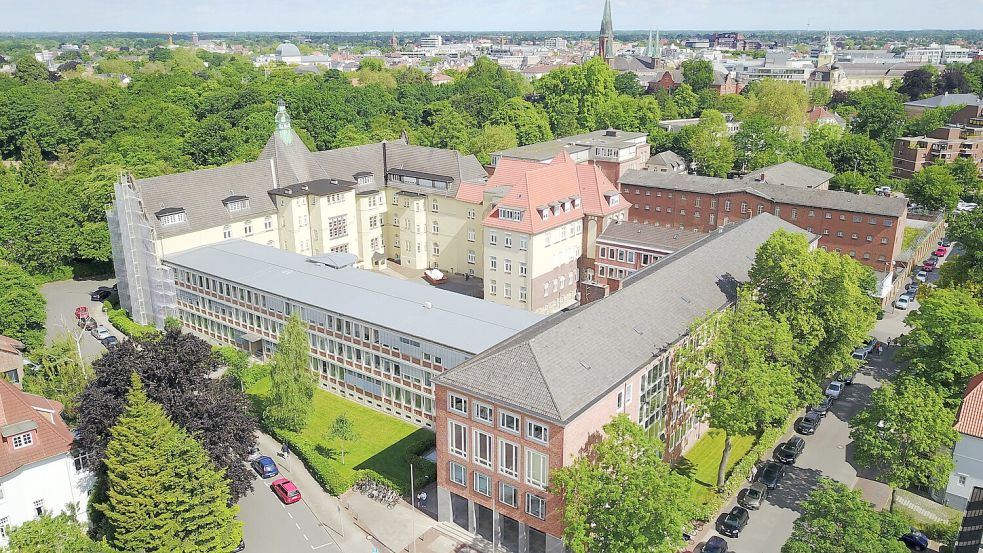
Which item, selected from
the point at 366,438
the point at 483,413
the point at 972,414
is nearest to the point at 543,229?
the point at 366,438

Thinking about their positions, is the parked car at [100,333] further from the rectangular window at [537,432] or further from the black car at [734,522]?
the black car at [734,522]

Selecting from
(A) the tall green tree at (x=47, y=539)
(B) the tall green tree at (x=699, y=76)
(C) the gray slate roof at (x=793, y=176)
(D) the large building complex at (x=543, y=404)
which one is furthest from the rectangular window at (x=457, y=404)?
(B) the tall green tree at (x=699, y=76)

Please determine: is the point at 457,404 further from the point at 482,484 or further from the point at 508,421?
the point at 482,484

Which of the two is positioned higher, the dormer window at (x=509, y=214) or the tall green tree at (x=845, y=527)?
the dormer window at (x=509, y=214)

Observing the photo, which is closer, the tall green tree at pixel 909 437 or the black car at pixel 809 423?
the tall green tree at pixel 909 437

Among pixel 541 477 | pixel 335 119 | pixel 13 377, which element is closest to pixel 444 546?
pixel 541 477

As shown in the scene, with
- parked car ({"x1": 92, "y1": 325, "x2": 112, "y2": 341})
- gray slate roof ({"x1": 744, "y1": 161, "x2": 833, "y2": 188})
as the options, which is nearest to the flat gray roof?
parked car ({"x1": 92, "y1": 325, "x2": 112, "y2": 341})
